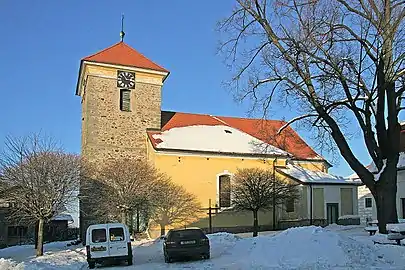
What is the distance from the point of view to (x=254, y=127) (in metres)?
51.1

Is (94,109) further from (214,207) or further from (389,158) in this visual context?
(389,158)

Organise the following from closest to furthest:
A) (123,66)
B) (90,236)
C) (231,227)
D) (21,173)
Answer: (90,236) → (21,173) → (231,227) → (123,66)

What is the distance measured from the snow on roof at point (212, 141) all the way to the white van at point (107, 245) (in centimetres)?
1991

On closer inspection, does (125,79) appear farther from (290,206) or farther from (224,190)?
(290,206)

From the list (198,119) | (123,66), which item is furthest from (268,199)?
(123,66)

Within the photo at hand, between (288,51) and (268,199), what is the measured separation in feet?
53.6

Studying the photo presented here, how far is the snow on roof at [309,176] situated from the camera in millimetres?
42250

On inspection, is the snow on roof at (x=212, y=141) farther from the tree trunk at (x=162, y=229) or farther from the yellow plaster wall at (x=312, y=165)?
the tree trunk at (x=162, y=229)

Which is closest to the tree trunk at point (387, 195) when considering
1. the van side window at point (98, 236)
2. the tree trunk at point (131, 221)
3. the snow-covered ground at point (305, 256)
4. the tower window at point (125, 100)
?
the snow-covered ground at point (305, 256)

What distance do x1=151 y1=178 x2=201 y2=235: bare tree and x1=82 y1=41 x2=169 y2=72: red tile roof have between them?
38.8 feet

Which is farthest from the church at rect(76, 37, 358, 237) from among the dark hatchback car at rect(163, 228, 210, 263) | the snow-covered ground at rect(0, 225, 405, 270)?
the snow-covered ground at rect(0, 225, 405, 270)

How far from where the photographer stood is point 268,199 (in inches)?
1476

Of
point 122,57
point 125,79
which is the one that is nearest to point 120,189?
point 125,79

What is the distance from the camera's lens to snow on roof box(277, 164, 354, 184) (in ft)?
139
